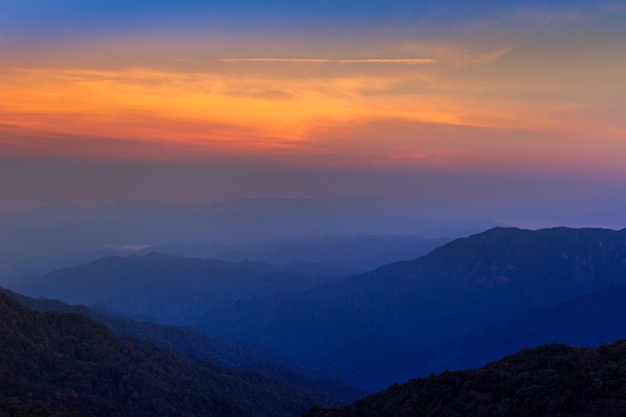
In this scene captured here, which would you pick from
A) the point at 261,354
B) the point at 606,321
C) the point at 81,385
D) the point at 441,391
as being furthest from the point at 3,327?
the point at 606,321

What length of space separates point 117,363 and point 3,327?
55.3 ft

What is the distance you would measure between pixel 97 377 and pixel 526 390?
201ft

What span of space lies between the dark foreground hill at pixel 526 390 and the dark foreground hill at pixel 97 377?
103 feet

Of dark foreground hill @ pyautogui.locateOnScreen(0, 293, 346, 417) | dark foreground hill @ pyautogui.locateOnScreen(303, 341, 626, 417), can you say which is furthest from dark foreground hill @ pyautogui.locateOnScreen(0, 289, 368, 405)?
dark foreground hill @ pyautogui.locateOnScreen(303, 341, 626, 417)

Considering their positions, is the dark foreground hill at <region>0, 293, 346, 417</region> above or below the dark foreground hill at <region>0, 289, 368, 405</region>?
above

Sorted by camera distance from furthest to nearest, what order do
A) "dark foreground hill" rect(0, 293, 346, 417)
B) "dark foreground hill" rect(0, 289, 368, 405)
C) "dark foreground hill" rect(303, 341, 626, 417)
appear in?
"dark foreground hill" rect(0, 289, 368, 405)
"dark foreground hill" rect(0, 293, 346, 417)
"dark foreground hill" rect(303, 341, 626, 417)

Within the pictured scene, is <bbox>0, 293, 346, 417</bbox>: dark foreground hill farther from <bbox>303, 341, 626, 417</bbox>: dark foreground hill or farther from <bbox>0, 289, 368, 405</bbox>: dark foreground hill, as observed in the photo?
<bbox>303, 341, 626, 417</bbox>: dark foreground hill

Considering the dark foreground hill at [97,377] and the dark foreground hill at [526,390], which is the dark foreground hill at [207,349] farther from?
the dark foreground hill at [526,390]

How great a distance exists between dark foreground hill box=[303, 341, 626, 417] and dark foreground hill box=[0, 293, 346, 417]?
3127 centimetres

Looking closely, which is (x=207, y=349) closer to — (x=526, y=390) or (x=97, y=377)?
(x=97, y=377)

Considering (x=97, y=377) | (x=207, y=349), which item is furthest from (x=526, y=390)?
(x=207, y=349)

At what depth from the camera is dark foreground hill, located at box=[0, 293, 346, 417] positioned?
6794 cm

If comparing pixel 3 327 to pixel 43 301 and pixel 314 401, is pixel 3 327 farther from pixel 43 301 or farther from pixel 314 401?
pixel 43 301

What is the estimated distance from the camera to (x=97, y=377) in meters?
79.3
